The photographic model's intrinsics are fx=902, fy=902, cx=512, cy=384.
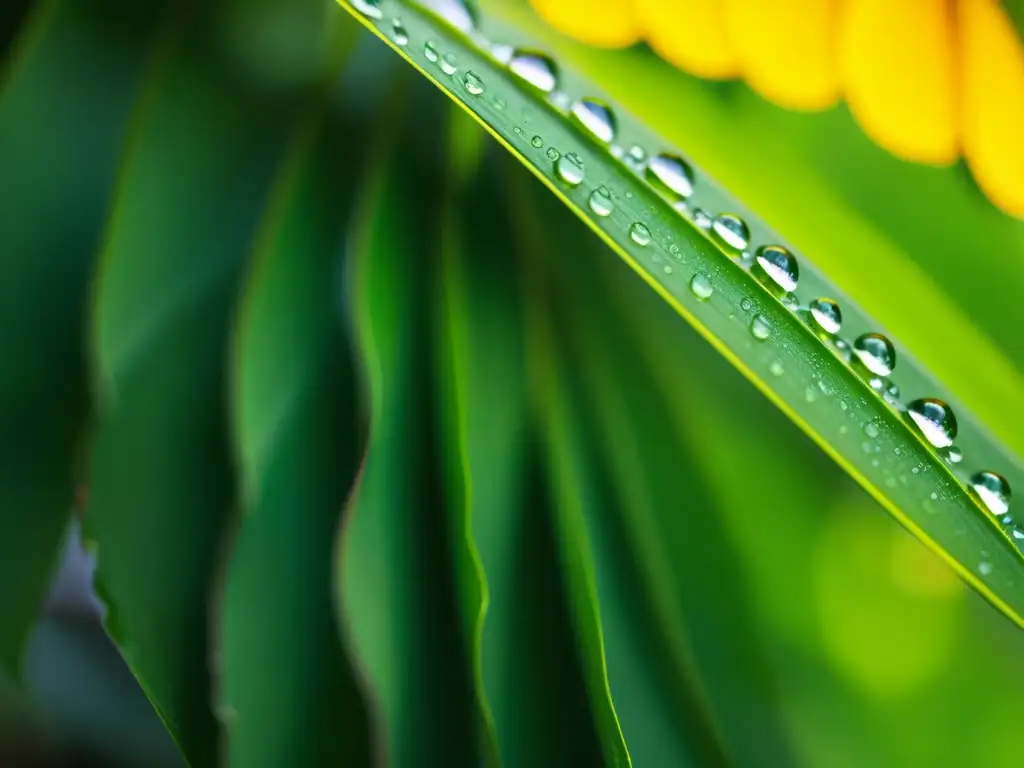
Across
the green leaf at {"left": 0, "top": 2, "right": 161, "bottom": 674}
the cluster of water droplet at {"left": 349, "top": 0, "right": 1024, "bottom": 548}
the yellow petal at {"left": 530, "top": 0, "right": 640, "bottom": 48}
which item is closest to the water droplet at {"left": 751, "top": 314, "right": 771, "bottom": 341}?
the cluster of water droplet at {"left": 349, "top": 0, "right": 1024, "bottom": 548}

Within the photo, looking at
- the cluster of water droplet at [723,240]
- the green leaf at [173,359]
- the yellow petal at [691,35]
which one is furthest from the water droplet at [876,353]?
the green leaf at [173,359]

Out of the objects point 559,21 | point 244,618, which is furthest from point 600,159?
point 244,618

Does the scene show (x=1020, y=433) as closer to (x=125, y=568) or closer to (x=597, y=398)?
(x=597, y=398)

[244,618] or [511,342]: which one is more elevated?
[511,342]

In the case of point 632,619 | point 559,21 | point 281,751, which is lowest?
point 281,751

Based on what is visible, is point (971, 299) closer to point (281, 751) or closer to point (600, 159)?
point (600, 159)

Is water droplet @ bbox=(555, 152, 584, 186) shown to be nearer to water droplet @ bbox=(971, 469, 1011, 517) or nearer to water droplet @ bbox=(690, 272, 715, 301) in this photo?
water droplet @ bbox=(690, 272, 715, 301)

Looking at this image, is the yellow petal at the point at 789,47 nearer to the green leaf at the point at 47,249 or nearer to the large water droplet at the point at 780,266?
the large water droplet at the point at 780,266
